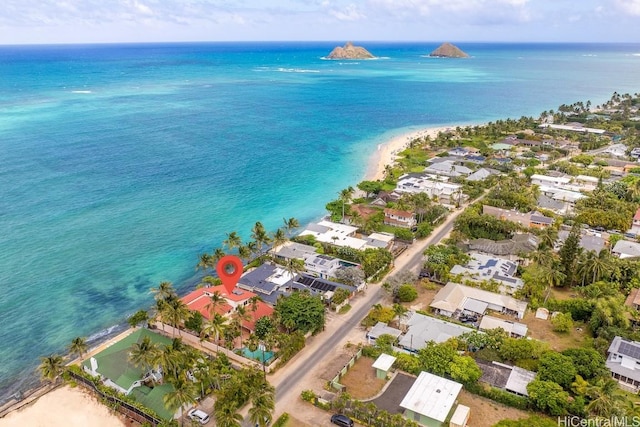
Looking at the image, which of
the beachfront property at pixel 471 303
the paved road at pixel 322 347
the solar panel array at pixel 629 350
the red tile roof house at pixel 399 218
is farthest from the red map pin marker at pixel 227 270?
the solar panel array at pixel 629 350

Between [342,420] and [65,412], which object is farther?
[65,412]

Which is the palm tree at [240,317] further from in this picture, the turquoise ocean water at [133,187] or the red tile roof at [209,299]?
the turquoise ocean water at [133,187]

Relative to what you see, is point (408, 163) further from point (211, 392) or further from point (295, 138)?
point (211, 392)

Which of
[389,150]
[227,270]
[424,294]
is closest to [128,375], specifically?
[227,270]

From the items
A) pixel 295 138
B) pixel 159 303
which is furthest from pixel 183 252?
pixel 295 138

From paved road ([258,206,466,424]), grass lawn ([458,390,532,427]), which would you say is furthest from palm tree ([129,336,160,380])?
grass lawn ([458,390,532,427])

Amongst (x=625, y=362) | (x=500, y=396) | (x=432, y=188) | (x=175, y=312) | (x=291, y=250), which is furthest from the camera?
(x=432, y=188)

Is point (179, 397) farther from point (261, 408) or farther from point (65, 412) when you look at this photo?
point (65, 412)
